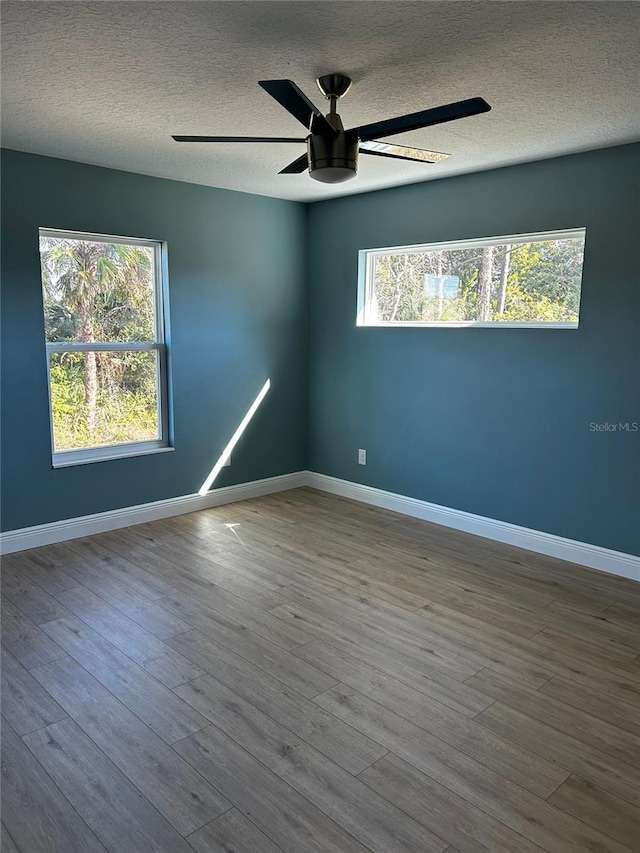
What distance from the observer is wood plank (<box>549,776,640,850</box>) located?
1752mm

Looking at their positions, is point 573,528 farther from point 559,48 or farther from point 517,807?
point 559,48

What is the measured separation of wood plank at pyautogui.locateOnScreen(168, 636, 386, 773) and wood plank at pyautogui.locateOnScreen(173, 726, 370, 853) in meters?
0.16

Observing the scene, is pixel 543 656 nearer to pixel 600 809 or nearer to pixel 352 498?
pixel 600 809

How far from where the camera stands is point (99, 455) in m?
4.16

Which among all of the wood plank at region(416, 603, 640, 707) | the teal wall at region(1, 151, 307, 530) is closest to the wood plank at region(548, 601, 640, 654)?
the wood plank at region(416, 603, 640, 707)

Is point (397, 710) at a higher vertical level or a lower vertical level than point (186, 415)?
lower

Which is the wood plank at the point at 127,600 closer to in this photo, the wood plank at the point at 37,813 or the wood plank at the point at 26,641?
the wood plank at the point at 26,641

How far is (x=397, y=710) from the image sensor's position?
7.52 feet

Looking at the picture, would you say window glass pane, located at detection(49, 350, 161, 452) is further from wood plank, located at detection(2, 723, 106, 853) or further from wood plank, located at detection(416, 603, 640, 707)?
wood plank, located at detection(416, 603, 640, 707)

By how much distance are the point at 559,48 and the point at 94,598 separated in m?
3.20

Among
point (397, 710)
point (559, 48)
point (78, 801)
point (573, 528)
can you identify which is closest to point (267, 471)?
point (573, 528)

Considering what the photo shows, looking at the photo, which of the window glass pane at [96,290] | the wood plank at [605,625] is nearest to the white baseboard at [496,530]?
the wood plank at [605,625]

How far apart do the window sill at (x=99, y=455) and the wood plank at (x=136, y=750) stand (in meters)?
1.69

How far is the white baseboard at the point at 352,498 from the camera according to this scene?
12.0 ft
